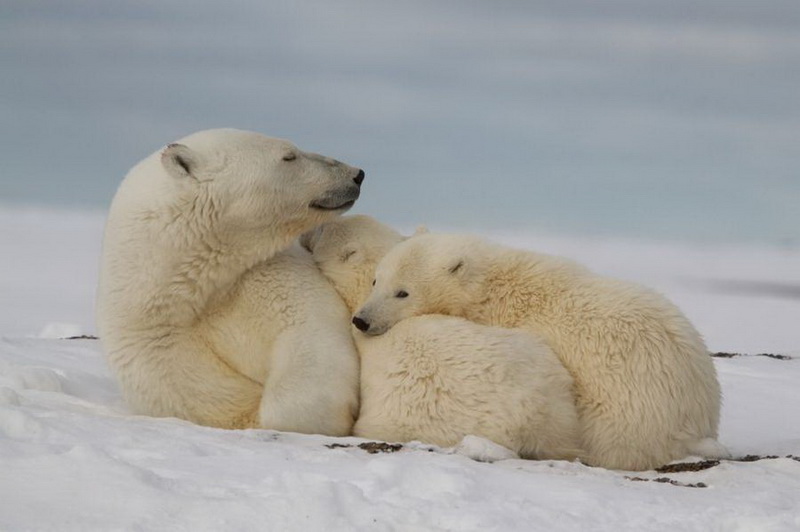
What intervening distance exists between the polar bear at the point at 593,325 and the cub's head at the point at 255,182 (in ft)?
1.82

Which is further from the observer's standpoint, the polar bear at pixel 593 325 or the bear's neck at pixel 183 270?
the bear's neck at pixel 183 270

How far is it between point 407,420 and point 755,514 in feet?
6.73

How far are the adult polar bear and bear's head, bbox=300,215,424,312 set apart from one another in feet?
0.72

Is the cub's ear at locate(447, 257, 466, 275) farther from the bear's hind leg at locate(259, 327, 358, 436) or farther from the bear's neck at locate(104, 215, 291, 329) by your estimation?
the bear's neck at locate(104, 215, 291, 329)

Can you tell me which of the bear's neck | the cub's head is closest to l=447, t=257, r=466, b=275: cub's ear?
the cub's head

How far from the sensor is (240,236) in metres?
6.38

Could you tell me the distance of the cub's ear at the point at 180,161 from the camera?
20.3 ft

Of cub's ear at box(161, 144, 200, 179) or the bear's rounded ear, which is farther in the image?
the bear's rounded ear

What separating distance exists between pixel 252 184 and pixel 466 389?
176 centimetres

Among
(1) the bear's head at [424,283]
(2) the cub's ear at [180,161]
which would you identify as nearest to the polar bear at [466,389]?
(1) the bear's head at [424,283]

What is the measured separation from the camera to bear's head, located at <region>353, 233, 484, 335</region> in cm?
645

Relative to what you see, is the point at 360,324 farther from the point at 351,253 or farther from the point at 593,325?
the point at 593,325

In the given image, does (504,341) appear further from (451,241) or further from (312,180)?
(312,180)

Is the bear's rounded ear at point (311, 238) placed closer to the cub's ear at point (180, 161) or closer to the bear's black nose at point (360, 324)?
the bear's black nose at point (360, 324)
